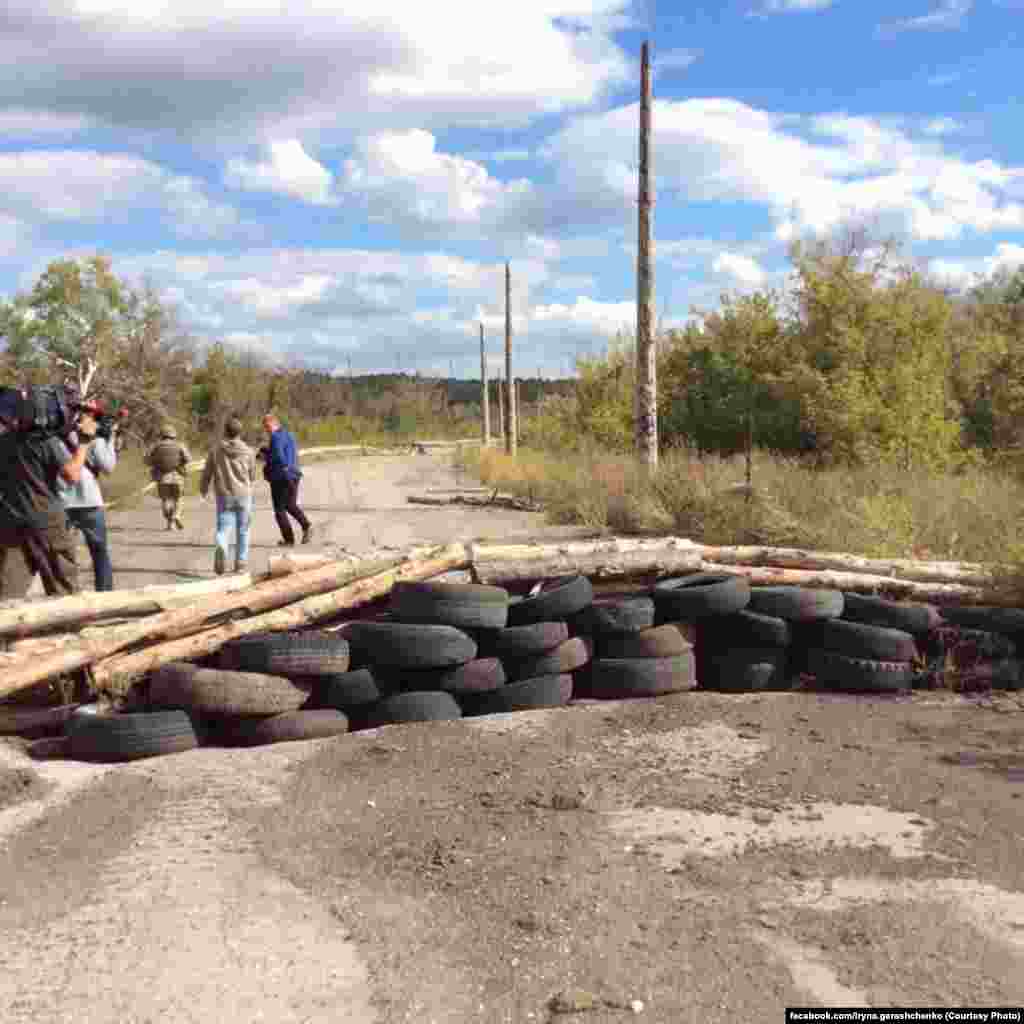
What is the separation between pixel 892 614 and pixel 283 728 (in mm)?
4628

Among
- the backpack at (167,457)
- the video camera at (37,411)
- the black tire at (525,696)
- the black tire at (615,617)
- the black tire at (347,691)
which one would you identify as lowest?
the black tire at (525,696)

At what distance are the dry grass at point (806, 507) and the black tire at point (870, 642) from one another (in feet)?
6.57

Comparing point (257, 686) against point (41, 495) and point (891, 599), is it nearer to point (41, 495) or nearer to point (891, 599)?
point (41, 495)

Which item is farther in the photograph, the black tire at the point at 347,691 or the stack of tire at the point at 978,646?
the stack of tire at the point at 978,646

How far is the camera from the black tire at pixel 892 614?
8.91m

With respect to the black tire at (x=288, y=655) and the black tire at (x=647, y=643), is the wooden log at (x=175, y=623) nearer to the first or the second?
the black tire at (x=288, y=655)

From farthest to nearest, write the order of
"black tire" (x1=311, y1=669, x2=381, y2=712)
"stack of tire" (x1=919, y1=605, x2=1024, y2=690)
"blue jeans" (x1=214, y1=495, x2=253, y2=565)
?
1. "blue jeans" (x1=214, y1=495, x2=253, y2=565)
2. "stack of tire" (x1=919, y1=605, x2=1024, y2=690)
3. "black tire" (x1=311, y1=669, x2=381, y2=712)

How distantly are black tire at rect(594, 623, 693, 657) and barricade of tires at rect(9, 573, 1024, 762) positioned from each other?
0.01m

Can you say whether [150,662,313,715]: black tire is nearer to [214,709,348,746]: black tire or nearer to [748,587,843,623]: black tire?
[214,709,348,746]: black tire

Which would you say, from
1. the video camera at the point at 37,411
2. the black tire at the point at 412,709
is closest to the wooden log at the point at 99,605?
the video camera at the point at 37,411

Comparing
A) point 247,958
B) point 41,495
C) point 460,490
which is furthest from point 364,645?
point 460,490

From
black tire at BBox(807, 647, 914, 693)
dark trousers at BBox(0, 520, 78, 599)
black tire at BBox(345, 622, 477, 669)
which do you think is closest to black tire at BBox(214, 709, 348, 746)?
black tire at BBox(345, 622, 477, 669)

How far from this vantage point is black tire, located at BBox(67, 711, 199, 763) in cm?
725

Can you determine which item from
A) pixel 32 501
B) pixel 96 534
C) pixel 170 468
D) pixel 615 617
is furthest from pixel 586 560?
pixel 170 468
